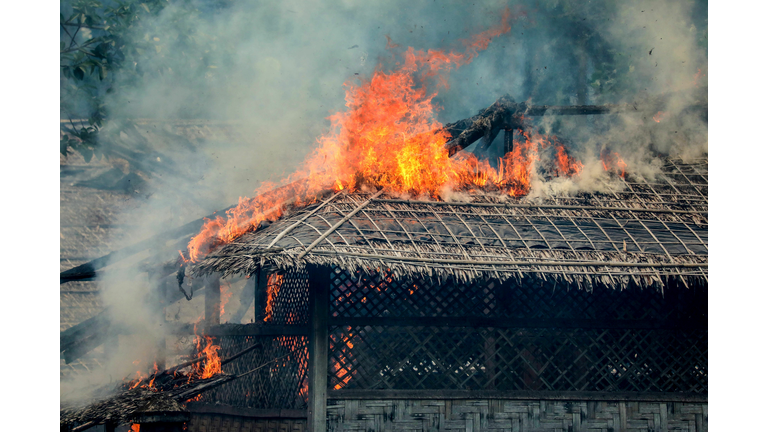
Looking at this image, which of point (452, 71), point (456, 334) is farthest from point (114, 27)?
point (452, 71)

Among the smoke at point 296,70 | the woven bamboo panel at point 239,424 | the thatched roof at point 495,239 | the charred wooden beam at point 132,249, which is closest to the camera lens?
the thatched roof at point 495,239

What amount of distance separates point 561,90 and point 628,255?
360 inches

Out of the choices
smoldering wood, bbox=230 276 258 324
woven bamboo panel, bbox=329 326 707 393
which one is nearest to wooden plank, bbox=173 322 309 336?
woven bamboo panel, bbox=329 326 707 393

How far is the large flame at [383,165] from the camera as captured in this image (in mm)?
6996

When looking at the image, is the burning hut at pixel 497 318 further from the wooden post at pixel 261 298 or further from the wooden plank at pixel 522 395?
the wooden post at pixel 261 298

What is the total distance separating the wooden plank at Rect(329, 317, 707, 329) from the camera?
643 centimetres

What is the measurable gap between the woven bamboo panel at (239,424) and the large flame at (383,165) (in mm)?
2285

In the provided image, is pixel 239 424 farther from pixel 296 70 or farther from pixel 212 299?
pixel 296 70

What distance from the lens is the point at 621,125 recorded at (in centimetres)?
841

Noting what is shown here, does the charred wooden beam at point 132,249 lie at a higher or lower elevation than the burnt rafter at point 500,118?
lower

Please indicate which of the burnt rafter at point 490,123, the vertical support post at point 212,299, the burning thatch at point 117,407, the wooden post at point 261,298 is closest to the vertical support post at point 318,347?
the burning thatch at point 117,407

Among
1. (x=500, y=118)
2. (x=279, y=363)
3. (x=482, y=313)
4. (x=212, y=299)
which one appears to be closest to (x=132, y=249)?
(x=212, y=299)

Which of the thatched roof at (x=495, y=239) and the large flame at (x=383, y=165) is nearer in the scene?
the thatched roof at (x=495, y=239)

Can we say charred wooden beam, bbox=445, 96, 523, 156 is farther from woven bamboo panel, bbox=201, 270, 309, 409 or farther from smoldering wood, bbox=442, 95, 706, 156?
woven bamboo panel, bbox=201, 270, 309, 409
